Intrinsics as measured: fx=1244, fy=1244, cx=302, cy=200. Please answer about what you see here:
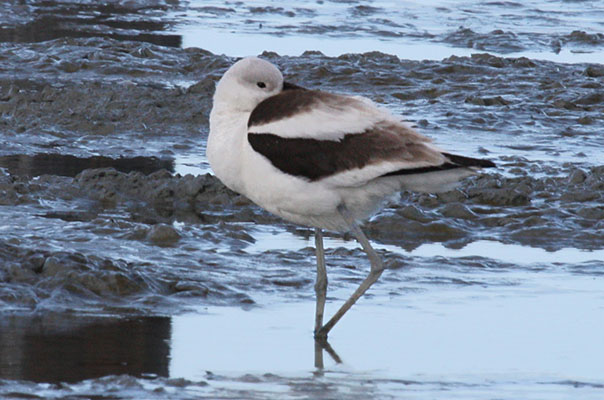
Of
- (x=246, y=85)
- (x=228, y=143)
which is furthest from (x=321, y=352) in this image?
(x=246, y=85)

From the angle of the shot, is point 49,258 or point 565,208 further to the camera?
point 565,208

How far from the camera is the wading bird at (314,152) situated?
199 inches

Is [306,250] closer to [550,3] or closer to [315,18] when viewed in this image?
[315,18]

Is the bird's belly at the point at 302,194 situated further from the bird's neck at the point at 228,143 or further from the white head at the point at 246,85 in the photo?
the white head at the point at 246,85

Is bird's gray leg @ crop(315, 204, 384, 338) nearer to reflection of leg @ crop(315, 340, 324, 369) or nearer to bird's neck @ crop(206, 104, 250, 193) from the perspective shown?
reflection of leg @ crop(315, 340, 324, 369)

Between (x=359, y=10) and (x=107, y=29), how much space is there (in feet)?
12.8

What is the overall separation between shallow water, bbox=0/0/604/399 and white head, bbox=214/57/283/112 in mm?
938

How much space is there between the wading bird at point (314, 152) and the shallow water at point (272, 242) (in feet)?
1.93

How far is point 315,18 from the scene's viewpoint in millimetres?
15906

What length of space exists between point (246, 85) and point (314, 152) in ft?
1.45

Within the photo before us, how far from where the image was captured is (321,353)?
16.4ft

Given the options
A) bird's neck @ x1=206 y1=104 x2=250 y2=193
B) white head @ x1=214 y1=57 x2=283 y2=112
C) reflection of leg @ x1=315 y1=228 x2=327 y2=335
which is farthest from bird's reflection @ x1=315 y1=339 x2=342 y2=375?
white head @ x1=214 y1=57 x2=283 y2=112

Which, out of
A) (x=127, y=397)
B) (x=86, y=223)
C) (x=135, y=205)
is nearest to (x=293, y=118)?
(x=127, y=397)

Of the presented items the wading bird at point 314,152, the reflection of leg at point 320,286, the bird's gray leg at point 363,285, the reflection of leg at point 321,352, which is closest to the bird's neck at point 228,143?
the wading bird at point 314,152
